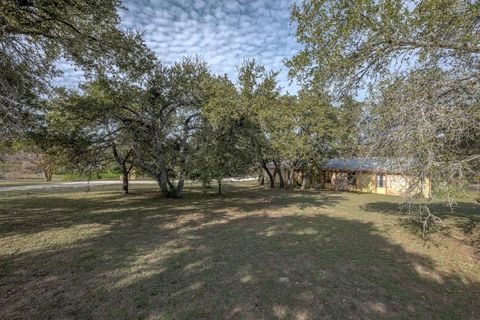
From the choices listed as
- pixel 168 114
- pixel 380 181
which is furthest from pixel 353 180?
pixel 168 114

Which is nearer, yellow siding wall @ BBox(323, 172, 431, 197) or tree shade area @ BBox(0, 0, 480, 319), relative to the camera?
tree shade area @ BBox(0, 0, 480, 319)

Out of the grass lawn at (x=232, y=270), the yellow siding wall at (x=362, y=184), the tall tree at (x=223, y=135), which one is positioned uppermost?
the tall tree at (x=223, y=135)

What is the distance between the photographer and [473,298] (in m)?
3.89

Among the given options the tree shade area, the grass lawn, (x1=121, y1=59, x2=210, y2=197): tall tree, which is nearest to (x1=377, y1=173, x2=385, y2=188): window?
the tree shade area

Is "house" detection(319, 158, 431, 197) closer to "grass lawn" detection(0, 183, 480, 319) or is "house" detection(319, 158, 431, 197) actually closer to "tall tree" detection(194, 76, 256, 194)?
"tall tree" detection(194, 76, 256, 194)

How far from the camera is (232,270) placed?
4.50m

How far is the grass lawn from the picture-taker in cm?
331

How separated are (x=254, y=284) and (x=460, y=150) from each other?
498 centimetres

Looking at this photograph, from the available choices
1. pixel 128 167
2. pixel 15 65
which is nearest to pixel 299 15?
pixel 15 65

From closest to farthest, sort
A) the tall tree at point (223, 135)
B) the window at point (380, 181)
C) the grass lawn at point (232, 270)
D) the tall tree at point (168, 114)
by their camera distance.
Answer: the grass lawn at point (232, 270) < the tall tree at point (223, 135) < the tall tree at point (168, 114) < the window at point (380, 181)

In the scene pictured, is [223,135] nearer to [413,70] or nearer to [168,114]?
[168,114]

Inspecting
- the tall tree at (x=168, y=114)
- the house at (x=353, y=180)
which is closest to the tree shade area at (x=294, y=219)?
the tall tree at (x=168, y=114)

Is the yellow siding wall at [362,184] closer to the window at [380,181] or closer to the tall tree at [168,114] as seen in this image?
the window at [380,181]

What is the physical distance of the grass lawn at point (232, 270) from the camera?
3311 millimetres
